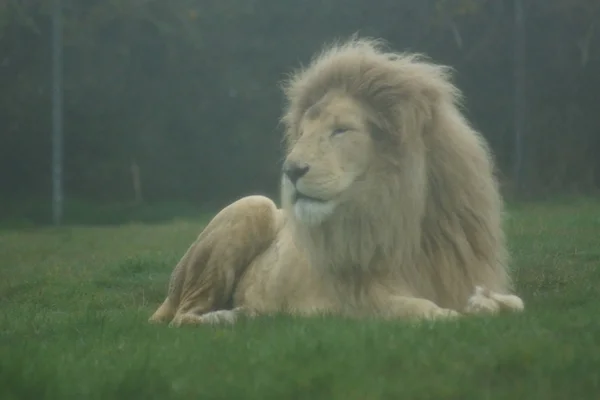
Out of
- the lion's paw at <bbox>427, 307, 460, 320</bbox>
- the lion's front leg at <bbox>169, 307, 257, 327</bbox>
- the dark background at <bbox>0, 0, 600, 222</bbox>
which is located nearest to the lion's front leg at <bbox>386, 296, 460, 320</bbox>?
the lion's paw at <bbox>427, 307, 460, 320</bbox>

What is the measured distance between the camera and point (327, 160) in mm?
5867

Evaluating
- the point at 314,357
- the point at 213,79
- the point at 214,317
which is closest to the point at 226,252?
the point at 214,317

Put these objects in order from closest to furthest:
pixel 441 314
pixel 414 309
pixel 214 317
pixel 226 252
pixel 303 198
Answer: pixel 441 314 → pixel 414 309 → pixel 303 198 → pixel 214 317 → pixel 226 252

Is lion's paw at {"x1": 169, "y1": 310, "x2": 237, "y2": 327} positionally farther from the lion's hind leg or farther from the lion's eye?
the lion's eye

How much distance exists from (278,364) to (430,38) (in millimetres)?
21717

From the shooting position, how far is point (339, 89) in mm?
6246

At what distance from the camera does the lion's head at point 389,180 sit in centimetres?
593

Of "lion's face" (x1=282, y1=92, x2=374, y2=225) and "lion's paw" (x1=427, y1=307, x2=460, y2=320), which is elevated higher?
"lion's face" (x1=282, y1=92, x2=374, y2=225)

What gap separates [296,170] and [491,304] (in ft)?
3.85

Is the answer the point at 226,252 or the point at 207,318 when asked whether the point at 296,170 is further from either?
the point at 226,252

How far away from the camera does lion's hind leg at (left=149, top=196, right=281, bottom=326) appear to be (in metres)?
7.16

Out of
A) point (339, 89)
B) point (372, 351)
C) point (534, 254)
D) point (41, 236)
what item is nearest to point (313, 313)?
point (339, 89)

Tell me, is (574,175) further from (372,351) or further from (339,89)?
(372,351)

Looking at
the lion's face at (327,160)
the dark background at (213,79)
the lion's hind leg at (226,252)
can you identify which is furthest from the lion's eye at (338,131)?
the dark background at (213,79)
